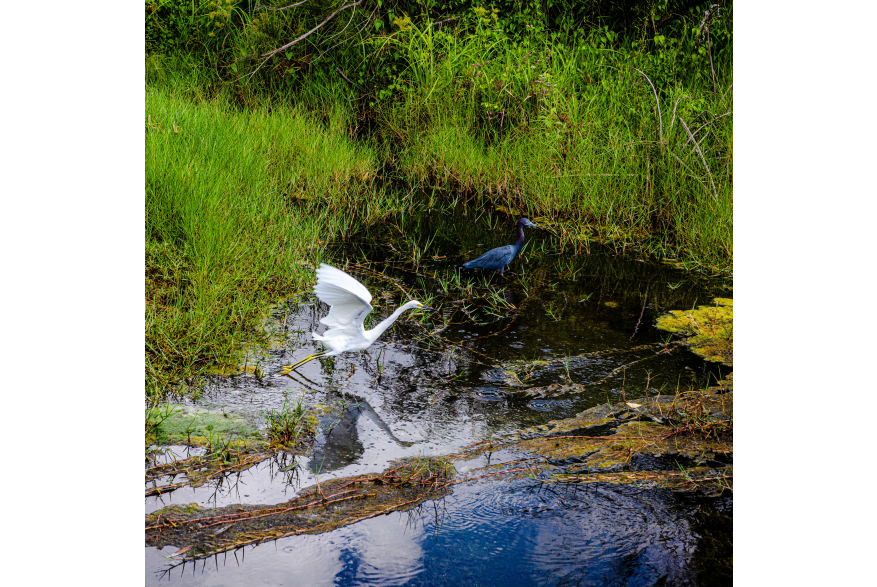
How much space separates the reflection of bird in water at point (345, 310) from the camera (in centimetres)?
301

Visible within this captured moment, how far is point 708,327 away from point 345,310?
2.11 m

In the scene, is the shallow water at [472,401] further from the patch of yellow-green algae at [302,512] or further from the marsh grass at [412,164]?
the marsh grass at [412,164]

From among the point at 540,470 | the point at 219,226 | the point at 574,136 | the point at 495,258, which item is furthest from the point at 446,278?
the point at 540,470

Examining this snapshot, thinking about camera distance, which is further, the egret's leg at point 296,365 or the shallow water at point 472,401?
the egret's leg at point 296,365

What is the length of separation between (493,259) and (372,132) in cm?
375

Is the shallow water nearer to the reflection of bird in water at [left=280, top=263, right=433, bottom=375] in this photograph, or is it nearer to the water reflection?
the water reflection

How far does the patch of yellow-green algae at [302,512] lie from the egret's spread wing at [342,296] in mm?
786

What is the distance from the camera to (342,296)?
121 inches

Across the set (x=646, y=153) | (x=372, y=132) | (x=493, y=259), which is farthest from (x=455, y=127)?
(x=493, y=259)

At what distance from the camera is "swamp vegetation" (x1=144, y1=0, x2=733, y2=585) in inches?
94.5

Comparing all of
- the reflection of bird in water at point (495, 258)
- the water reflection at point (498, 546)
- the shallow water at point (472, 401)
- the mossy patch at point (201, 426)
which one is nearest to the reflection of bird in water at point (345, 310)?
the shallow water at point (472, 401)

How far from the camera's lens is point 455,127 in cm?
686

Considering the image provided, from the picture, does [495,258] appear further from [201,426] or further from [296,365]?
[201,426]

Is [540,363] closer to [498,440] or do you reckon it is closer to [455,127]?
[498,440]
